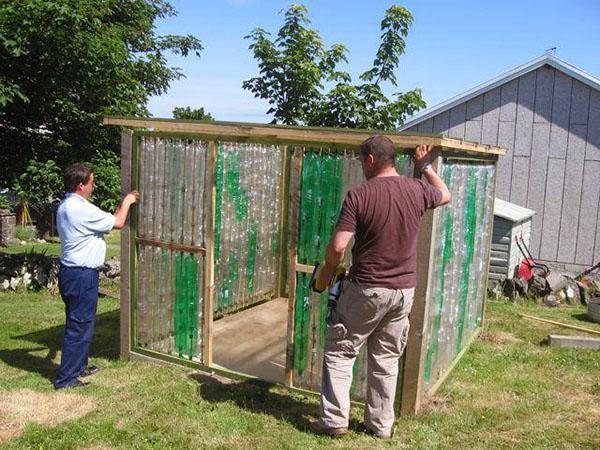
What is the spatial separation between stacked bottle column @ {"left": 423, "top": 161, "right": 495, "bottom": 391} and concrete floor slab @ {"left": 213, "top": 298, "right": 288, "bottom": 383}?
59.4 inches

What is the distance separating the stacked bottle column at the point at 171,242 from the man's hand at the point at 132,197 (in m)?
0.05

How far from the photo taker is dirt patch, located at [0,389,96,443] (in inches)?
180

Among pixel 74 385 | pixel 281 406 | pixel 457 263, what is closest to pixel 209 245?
pixel 281 406

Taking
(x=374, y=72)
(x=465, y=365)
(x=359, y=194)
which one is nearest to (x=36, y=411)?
(x=359, y=194)

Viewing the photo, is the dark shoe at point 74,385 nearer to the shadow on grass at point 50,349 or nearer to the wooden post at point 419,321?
the shadow on grass at point 50,349

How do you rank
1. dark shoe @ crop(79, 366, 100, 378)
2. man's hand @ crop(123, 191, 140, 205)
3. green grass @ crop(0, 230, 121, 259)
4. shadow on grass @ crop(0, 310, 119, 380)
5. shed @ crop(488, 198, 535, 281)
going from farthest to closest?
green grass @ crop(0, 230, 121, 259) → shed @ crop(488, 198, 535, 281) → shadow on grass @ crop(0, 310, 119, 380) → man's hand @ crop(123, 191, 140, 205) → dark shoe @ crop(79, 366, 100, 378)

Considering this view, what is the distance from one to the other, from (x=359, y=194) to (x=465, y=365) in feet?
9.89

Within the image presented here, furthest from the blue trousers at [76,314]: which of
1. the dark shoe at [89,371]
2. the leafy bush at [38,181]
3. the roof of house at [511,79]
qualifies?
the roof of house at [511,79]

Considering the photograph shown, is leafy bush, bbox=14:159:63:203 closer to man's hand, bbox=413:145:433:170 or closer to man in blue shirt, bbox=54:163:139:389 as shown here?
man in blue shirt, bbox=54:163:139:389

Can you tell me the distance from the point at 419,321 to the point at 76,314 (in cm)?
293

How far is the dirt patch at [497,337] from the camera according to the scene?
7098 mm

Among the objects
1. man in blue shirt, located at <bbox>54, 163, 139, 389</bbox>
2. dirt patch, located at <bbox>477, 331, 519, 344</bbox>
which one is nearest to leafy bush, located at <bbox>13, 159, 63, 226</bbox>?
man in blue shirt, located at <bbox>54, 163, 139, 389</bbox>

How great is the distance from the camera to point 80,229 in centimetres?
511

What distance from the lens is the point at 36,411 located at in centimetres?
479
